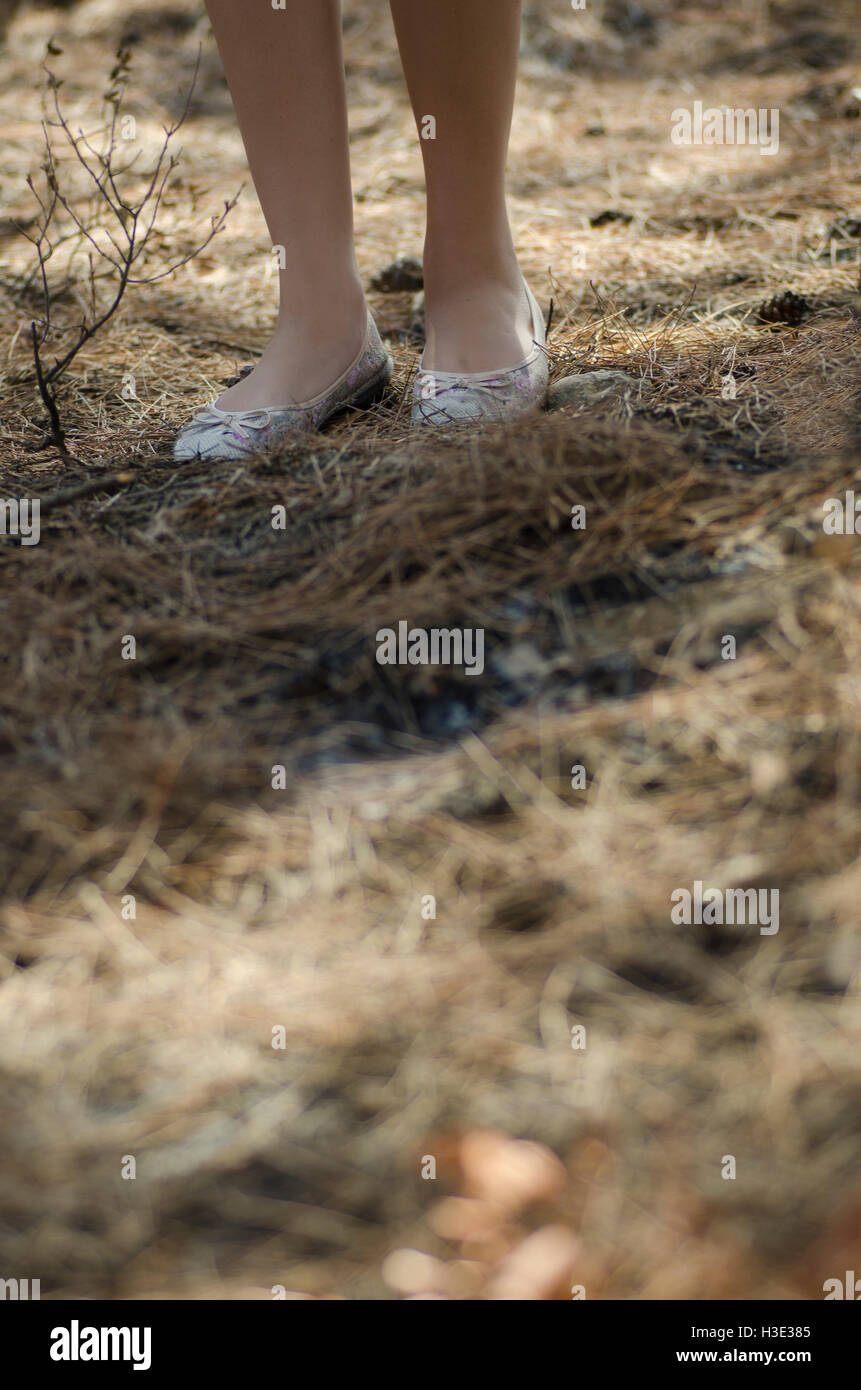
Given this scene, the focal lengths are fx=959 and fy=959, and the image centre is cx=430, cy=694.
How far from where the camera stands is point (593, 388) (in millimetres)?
1583

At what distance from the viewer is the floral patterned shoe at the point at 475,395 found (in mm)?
1559

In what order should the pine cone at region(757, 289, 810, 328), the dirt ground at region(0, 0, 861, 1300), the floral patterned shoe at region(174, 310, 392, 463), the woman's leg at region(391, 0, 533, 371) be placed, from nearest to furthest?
the dirt ground at region(0, 0, 861, 1300)
the woman's leg at region(391, 0, 533, 371)
the floral patterned shoe at region(174, 310, 392, 463)
the pine cone at region(757, 289, 810, 328)

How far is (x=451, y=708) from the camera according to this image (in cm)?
108

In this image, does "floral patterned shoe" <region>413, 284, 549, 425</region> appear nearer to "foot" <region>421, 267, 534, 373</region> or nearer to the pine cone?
"foot" <region>421, 267, 534, 373</region>

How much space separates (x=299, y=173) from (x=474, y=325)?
1.19 ft

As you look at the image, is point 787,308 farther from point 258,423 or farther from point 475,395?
point 258,423

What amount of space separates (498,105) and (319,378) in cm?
50

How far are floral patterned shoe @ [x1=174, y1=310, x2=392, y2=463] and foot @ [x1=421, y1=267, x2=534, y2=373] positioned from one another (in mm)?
133

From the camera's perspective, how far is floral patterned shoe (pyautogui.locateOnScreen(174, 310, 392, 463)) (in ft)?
5.05

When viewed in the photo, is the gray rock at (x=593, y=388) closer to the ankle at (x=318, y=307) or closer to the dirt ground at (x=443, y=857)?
the dirt ground at (x=443, y=857)

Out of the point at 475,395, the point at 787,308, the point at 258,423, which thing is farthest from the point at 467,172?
the point at 787,308

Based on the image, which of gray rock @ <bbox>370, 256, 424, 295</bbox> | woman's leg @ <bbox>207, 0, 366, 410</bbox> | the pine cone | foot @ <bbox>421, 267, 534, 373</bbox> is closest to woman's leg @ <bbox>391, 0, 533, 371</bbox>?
foot @ <bbox>421, 267, 534, 373</bbox>

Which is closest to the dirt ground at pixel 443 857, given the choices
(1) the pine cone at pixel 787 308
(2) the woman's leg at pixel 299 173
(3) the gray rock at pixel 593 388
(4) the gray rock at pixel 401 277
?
(3) the gray rock at pixel 593 388

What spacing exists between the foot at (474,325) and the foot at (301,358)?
139 millimetres
